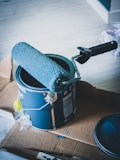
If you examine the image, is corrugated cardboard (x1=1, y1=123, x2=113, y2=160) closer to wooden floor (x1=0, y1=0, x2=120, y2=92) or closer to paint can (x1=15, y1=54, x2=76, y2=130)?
paint can (x1=15, y1=54, x2=76, y2=130)

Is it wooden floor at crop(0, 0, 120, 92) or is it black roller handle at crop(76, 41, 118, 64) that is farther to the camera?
wooden floor at crop(0, 0, 120, 92)

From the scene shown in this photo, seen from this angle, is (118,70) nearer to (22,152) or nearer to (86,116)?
(86,116)

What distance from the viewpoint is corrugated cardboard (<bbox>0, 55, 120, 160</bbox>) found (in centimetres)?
92

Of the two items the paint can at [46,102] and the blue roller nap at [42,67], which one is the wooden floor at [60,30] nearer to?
the paint can at [46,102]

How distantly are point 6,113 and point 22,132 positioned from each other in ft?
0.41

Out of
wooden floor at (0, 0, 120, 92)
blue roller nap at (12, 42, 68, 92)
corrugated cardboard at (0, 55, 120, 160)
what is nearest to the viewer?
blue roller nap at (12, 42, 68, 92)

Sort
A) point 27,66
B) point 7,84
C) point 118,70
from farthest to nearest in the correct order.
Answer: point 118,70, point 7,84, point 27,66

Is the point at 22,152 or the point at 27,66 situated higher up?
the point at 27,66

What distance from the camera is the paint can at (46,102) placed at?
903mm

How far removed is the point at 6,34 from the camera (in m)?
2.06

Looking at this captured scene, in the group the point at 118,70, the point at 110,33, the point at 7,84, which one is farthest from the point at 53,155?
the point at 110,33

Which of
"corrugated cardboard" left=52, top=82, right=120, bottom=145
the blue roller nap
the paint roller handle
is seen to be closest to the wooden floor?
"corrugated cardboard" left=52, top=82, right=120, bottom=145

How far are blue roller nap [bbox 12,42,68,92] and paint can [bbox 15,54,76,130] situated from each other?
53mm

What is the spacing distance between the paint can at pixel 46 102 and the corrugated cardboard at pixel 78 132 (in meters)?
0.04
